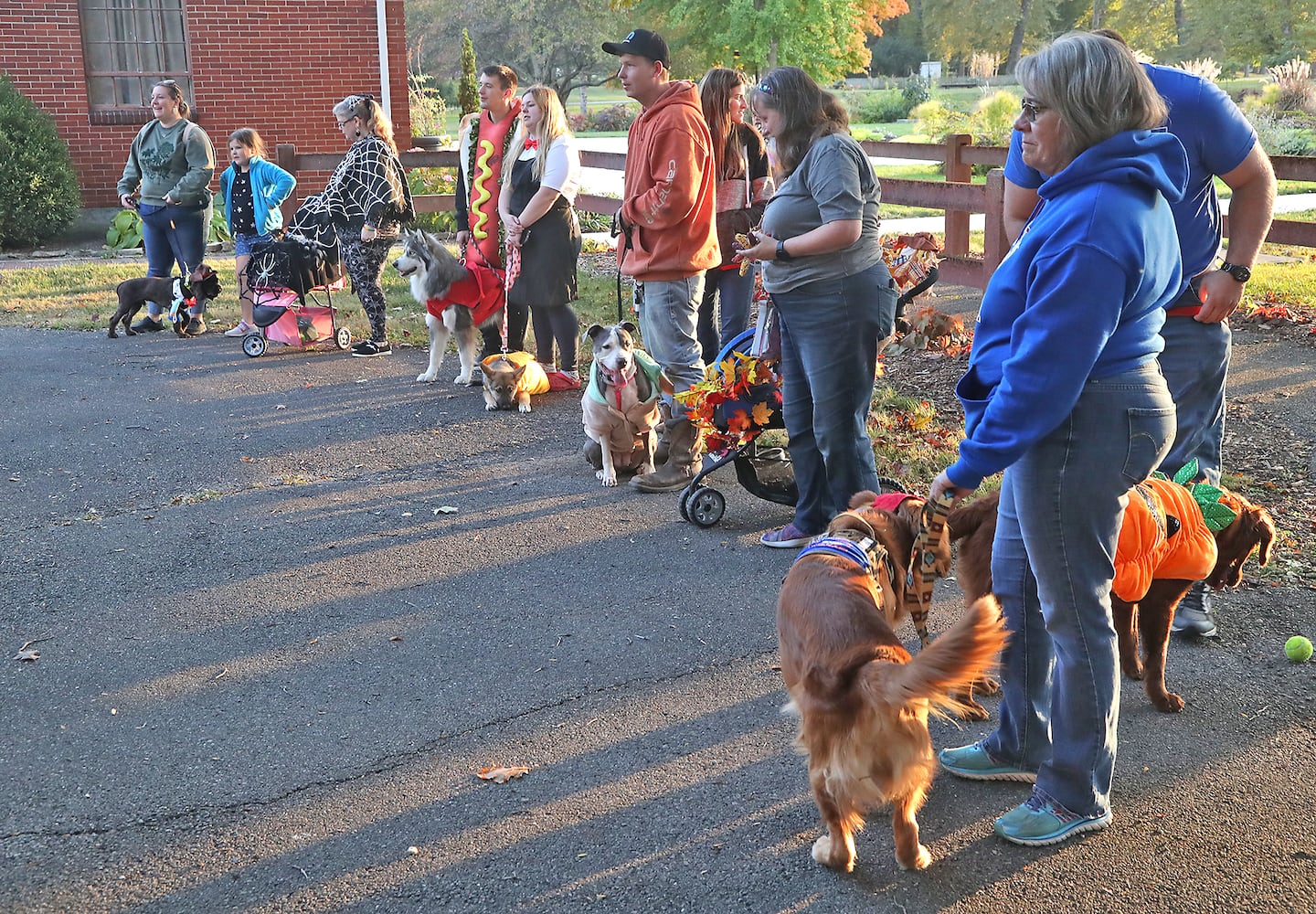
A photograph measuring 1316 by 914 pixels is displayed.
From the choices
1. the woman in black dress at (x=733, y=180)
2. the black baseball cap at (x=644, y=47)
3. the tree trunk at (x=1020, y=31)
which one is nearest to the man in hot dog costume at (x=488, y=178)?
the woman in black dress at (x=733, y=180)

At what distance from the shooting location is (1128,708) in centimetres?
384

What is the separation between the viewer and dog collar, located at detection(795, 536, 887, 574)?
3207mm

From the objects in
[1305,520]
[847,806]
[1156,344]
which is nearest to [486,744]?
[847,806]

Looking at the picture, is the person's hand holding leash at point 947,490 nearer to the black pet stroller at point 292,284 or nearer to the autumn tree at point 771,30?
the black pet stroller at point 292,284

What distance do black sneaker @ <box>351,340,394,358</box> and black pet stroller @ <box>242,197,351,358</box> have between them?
1.09ft

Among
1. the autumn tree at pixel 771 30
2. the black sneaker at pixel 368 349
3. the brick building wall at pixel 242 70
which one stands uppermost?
the autumn tree at pixel 771 30

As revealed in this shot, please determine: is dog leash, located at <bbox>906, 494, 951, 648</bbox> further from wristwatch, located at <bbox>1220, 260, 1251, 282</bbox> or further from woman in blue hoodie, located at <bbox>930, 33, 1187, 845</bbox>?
wristwatch, located at <bbox>1220, 260, 1251, 282</bbox>

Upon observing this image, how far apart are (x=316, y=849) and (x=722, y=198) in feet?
16.7

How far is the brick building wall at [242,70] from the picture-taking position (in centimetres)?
1566

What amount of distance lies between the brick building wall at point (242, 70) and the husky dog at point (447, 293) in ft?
29.7

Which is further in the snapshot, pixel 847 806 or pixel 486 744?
pixel 486 744

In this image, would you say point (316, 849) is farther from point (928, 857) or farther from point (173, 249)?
point (173, 249)

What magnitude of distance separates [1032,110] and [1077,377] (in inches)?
25.4

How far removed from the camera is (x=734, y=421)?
5.57 meters
